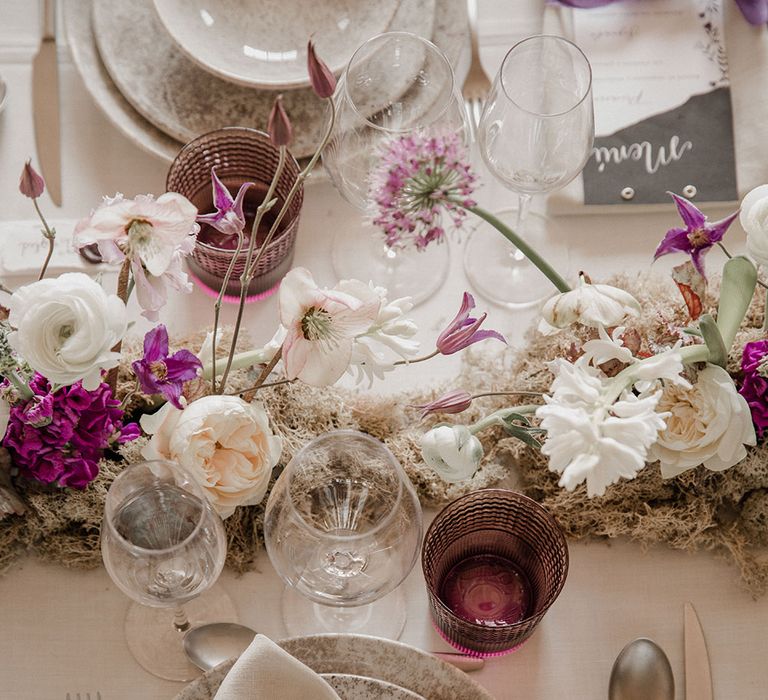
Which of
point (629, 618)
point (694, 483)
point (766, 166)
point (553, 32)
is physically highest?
point (553, 32)

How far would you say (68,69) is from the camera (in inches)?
43.1

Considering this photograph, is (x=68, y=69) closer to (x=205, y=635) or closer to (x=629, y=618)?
(x=205, y=635)

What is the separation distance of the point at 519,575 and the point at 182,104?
2.00ft

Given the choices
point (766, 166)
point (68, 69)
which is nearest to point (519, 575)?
point (766, 166)

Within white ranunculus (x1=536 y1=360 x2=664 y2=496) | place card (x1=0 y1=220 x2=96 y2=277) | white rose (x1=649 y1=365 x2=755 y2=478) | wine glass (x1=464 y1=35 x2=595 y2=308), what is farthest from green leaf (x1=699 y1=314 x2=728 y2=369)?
place card (x1=0 y1=220 x2=96 y2=277)

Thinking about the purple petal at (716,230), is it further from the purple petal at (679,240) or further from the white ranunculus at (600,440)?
the white ranunculus at (600,440)

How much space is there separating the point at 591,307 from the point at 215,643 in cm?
45

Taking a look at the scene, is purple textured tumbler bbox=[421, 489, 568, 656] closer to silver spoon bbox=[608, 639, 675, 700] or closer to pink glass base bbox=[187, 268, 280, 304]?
silver spoon bbox=[608, 639, 675, 700]

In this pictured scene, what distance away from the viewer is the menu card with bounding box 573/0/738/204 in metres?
1.04

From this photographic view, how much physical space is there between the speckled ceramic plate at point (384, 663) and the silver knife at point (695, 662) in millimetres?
219

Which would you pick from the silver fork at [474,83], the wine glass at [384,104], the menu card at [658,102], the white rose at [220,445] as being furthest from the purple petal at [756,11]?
the white rose at [220,445]

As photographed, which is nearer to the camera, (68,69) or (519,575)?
(519,575)

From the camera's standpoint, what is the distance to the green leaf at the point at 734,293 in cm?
73

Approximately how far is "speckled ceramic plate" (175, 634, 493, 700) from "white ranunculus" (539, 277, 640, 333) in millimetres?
293
